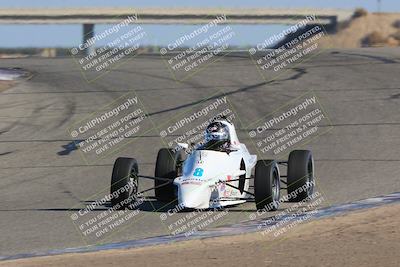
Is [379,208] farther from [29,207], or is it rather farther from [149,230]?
[29,207]

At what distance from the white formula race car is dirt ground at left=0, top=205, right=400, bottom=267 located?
193 centimetres

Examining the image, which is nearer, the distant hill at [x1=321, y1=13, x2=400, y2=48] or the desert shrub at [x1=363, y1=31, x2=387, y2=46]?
the desert shrub at [x1=363, y1=31, x2=387, y2=46]

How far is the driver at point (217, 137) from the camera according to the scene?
14.9 m

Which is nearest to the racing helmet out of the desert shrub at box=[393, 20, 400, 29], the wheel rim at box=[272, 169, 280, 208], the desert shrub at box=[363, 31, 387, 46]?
the wheel rim at box=[272, 169, 280, 208]

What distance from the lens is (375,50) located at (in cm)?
4219

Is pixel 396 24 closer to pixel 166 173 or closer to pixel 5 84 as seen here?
pixel 5 84

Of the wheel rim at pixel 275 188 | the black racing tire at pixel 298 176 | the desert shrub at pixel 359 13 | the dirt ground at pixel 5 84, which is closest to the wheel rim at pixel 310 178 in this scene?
the black racing tire at pixel 298 176

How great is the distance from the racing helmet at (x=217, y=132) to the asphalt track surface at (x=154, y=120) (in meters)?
1.05

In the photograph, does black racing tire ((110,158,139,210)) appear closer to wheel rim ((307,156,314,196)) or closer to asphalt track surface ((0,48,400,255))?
asphalt track surface ((0,48,400,255))

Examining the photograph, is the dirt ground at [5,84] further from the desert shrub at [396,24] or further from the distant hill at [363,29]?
the desert shrub at [396,24]

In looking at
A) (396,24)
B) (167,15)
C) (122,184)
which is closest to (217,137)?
(122,184)

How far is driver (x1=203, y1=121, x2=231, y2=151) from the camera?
588 inches

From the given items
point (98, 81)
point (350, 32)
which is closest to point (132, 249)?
point (98, 81)

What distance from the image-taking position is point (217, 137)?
14945 millimetres
